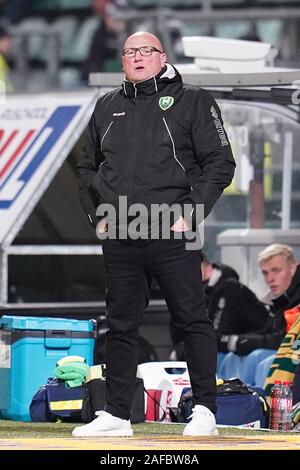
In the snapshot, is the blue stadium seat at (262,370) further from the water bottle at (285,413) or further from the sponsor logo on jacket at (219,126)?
the sponsor logo on jacket at (219,126)

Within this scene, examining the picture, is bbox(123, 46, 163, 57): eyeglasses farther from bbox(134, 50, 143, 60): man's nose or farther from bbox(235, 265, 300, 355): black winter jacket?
bbox(235, 265, 300, 355): black winter jacket

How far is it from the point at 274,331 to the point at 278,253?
2.07 ft

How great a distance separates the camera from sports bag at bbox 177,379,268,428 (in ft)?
26.2

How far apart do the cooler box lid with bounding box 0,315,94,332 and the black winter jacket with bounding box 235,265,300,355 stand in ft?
4.05

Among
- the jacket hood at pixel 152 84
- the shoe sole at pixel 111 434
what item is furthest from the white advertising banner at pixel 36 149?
the shoe sole at pixel 111 434

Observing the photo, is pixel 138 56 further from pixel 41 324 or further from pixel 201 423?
pixel 41 324

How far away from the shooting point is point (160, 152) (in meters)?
6.58

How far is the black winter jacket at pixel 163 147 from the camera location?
6570 mm

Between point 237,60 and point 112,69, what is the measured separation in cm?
555

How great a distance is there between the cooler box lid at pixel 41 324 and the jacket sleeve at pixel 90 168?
6.41ft

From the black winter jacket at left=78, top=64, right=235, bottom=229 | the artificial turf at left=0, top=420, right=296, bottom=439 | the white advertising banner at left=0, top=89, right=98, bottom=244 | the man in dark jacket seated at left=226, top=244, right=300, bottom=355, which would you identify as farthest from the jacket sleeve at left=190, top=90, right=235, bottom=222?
the white advertising banner at left=0, top=89, right=98, bottom=244

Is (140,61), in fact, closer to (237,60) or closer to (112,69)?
(237,60)

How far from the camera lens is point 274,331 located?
9641 millimetres

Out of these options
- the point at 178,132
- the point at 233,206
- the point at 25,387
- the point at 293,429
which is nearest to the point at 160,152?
the point at 178,132
